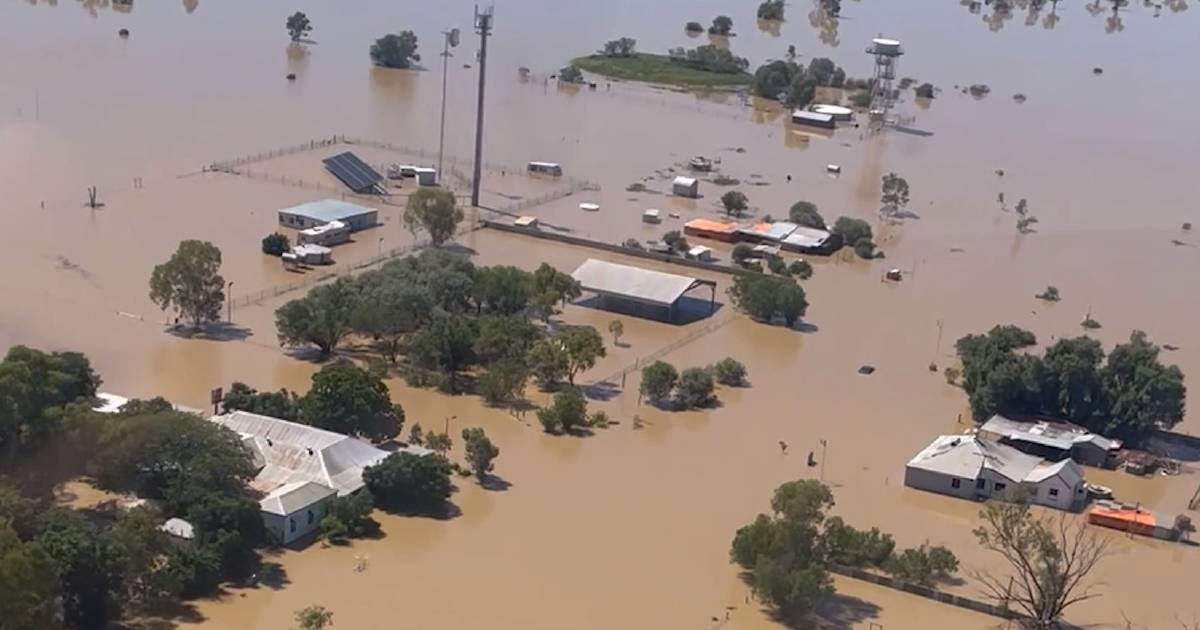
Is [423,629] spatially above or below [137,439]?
below

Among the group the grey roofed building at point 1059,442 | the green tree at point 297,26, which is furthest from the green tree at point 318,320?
the green tree at point 297,26

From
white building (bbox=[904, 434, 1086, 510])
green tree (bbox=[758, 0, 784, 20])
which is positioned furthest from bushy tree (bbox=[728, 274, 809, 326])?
green tree (bbox=[758, 0, 784, 20])

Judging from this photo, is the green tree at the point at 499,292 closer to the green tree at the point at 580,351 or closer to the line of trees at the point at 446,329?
the line of trees at the point at 446,329

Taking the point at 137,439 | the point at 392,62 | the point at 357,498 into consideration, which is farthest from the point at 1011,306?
the point at 392,62

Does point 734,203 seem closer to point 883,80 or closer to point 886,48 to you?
point 886,48

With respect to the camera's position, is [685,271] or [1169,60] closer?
[685,271]

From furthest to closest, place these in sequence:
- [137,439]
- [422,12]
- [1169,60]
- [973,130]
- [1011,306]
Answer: [1169,60], [422,12], [973,130], [1011,306], [137,439]

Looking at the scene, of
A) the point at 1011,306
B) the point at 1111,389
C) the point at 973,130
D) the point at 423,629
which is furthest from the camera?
the point at 973,130

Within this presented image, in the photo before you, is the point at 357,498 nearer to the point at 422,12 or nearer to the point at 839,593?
the point at 839,593
